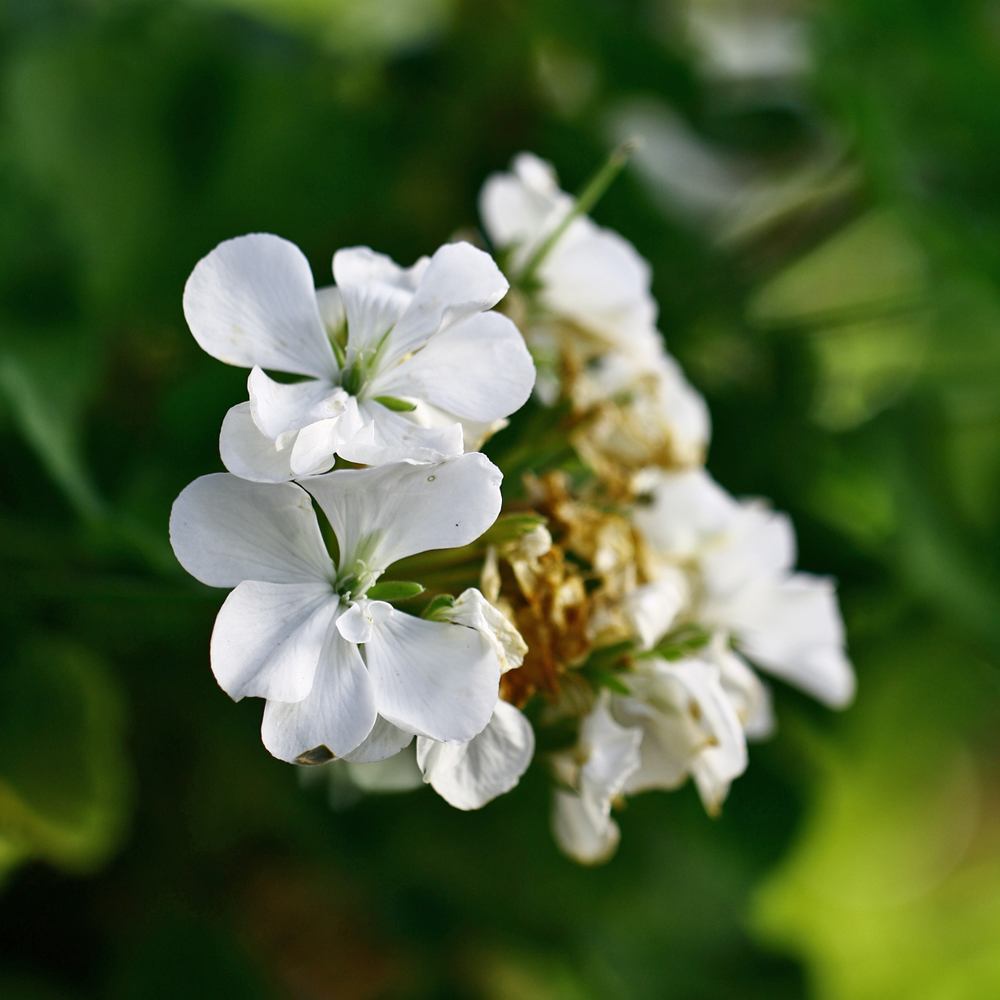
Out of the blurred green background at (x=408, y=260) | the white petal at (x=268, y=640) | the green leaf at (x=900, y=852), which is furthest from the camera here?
the green leaf at (x=900, y=852)

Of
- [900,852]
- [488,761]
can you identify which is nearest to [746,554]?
[488,761]

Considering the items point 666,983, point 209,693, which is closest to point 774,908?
point 666,983

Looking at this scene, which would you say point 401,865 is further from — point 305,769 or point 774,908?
point 774,908

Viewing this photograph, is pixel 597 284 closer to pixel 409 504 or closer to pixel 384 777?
pixel 409 504

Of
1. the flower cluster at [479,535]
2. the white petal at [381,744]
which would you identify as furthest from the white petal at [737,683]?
the white petal at [381,744]

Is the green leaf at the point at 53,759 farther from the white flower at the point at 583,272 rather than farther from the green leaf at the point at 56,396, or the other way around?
the white flower at the point at 583,272

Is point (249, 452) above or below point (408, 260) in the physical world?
above
